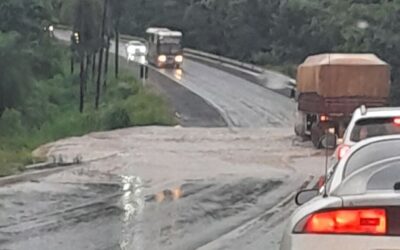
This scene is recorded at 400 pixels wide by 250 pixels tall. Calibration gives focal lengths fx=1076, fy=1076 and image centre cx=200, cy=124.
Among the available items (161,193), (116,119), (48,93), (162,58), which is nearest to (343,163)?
(161,193)

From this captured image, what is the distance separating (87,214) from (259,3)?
83.6 m

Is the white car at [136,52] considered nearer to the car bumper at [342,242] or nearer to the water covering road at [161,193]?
the water covering road at [161,193]

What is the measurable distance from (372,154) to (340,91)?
28.4 metres

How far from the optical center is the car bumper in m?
6.35

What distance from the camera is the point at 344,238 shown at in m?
6.49

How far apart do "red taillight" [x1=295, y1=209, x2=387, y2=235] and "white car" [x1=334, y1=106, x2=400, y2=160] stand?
358 inches

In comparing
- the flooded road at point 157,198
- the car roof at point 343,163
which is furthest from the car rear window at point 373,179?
the flooded road at point 157,198

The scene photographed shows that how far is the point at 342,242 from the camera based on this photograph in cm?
649

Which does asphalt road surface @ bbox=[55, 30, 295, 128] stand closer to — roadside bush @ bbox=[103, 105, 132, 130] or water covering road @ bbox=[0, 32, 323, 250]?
roadside bush @ bbox=[103, 105, 132, 130]

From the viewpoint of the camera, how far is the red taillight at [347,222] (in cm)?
641

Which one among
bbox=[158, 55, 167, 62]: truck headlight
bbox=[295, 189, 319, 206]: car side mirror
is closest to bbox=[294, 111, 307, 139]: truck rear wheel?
bbox=[295, 189, 319, 206]: car side mirror

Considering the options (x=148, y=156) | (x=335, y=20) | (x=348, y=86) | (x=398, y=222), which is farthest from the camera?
(x=335, y=20)

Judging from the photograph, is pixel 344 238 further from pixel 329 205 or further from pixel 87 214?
pixel 87 214

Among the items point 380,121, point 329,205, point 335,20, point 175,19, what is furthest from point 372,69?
point 175,19
